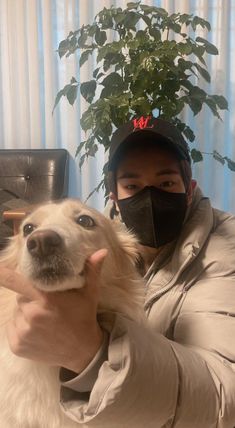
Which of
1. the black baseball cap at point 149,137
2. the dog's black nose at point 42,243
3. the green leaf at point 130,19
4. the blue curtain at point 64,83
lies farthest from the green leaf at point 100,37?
the dog's black nose at point 42,243

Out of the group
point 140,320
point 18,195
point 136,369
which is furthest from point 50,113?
point 136,369

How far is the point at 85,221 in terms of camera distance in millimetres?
1079

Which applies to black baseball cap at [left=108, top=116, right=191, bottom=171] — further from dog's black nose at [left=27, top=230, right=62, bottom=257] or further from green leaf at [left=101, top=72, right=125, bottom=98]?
green leaf at [left=101, top=72, right=125, bottom=98]

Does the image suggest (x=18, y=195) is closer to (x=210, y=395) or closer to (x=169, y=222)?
(x=169, y=222)

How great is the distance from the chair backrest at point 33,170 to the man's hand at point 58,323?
6.32ft

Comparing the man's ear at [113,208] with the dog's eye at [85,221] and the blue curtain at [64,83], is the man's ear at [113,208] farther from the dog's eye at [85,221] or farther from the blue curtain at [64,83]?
the blue curtain at [64,83]

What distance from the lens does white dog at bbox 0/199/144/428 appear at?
2.56 ft

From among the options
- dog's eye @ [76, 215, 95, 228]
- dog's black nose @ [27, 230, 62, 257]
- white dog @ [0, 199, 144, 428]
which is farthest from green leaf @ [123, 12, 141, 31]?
dog's black nose @ [27, 230, 62, 257]

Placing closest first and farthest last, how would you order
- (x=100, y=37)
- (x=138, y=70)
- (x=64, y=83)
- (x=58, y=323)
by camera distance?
(x=58, y=323) → (x=138, y=70) → (x=100, y=37) → (x=64, y=83)

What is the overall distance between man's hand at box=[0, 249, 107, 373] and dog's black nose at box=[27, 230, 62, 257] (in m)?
0.06

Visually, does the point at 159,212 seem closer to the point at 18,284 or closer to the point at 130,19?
the point at 18,284

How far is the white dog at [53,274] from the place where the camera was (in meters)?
0.78

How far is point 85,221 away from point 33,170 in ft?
5.90

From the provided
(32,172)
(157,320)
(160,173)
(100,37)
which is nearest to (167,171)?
(160,173)
